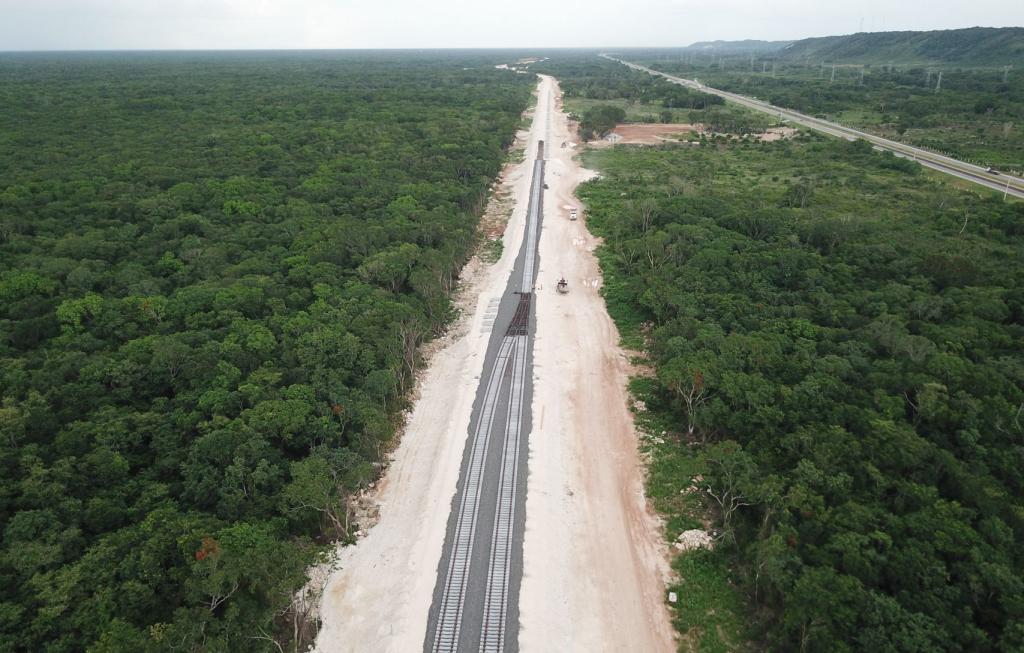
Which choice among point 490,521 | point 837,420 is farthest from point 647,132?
point 490,521

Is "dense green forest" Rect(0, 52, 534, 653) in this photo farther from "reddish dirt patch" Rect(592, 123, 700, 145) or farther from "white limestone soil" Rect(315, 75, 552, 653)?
"reddish dirt patch" Rect(592, 123, 700, 145)

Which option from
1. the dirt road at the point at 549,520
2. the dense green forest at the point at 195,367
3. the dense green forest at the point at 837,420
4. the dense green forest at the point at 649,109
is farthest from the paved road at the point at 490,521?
the dense green forest at the point at 649,109

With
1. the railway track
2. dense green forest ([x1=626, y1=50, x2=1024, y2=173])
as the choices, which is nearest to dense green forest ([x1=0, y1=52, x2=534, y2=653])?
the railway track

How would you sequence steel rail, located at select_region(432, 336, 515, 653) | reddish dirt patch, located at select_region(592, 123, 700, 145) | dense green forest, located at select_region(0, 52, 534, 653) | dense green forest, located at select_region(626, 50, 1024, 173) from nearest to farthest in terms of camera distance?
1. dense green forest, located at select_region(0, 52, 534, 653)
2. steel rail, located at select_region(432, 336, 515, 653)
3. dense green forest, located at select_region(626, 50, 1024, 173)
4. reddish dirt patch, located at select_region(592, 123, 700, 145)

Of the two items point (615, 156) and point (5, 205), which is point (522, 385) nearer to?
point (5, 205)

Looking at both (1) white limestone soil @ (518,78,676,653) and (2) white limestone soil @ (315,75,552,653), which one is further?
(1) white limestone soil @ (518,78,676,653)

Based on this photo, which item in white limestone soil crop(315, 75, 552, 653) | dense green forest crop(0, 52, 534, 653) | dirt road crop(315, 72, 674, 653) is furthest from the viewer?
dirt road crop(315, 72, 674, 653)

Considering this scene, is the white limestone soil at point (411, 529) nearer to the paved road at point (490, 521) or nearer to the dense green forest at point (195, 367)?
the paved road at point (490, 521)
